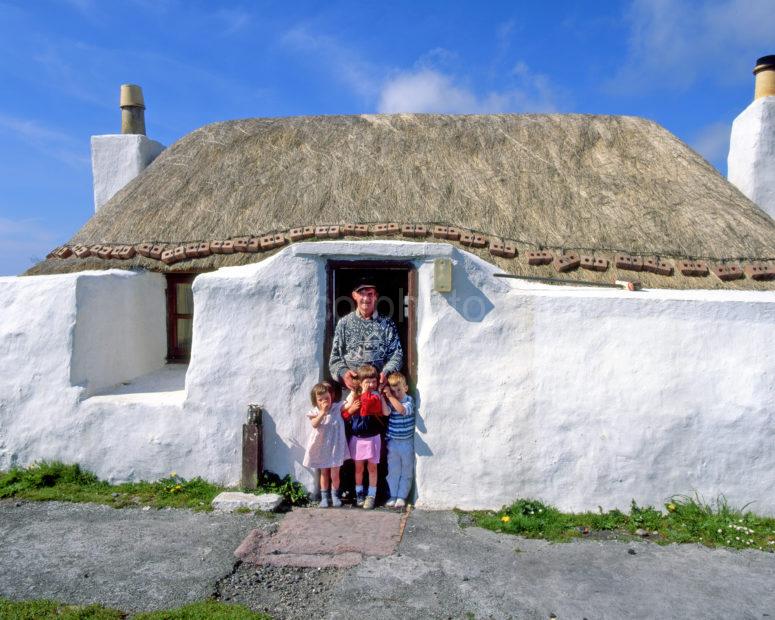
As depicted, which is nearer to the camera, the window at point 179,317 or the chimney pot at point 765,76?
the window at point 179,317

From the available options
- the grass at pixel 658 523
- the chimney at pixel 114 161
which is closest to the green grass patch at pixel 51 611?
the grass at pixel 658 523

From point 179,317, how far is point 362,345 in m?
3.38

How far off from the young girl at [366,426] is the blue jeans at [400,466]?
0.48 feet

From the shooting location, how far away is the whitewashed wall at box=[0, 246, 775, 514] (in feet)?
17.1

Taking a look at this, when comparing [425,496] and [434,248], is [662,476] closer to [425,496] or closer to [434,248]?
[425,496]

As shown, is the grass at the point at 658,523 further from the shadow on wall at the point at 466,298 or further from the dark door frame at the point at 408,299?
the shadow on wall at the point at 466,298

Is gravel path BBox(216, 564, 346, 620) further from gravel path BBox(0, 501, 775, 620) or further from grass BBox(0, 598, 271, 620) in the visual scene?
grass BBox(0, 598, 271, 620)

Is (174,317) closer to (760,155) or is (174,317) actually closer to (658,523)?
(658,523)

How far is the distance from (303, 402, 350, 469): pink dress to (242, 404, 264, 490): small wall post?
49cm

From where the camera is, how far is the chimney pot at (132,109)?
1021cm

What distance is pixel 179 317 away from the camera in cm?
774

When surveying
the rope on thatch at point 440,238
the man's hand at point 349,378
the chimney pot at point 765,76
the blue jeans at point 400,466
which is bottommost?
the blue jeans at point 400,466

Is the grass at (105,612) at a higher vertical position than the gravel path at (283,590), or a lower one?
higher

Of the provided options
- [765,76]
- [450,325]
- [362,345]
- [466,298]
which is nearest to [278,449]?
[362,345]
